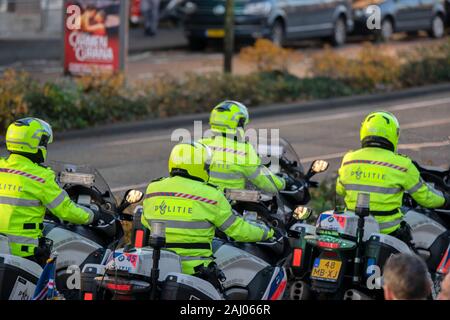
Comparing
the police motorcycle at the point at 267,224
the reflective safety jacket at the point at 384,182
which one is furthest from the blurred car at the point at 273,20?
the reflective safety jacket at the point at 384,182

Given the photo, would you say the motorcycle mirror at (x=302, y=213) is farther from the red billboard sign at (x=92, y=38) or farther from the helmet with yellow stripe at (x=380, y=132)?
the red billboard sign at (x=92, y=38)

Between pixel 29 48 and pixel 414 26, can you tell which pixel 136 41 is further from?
pixel 414 26

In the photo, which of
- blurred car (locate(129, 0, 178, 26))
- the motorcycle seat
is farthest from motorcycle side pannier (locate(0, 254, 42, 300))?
blurred car (locate(129, 0, 178, 26))

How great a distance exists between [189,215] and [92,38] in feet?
40.4

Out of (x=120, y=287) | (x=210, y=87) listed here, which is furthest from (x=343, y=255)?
(x=210, y=87)

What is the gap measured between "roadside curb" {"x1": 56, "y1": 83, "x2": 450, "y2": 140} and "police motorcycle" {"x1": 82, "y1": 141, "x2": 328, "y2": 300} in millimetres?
7169

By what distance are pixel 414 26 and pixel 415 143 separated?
17474 millimetres

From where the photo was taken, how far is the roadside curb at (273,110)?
60.7 ft

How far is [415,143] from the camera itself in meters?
12.9

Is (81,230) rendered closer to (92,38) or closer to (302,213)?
(302,213)

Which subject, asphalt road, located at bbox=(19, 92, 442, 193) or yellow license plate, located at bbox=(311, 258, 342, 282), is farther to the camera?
asphalt road, located at bbox=(19, 92, 442, 193)

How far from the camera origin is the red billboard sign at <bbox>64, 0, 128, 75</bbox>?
20.5m

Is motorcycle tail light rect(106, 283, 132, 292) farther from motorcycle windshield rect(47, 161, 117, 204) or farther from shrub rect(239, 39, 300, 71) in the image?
shrub rect(239, 39, 300, 71)

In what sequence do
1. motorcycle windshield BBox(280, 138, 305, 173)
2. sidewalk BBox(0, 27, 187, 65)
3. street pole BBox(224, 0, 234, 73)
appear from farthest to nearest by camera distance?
sidewalk BBox(0, 27, 187, 65)
street pole BBox(224, 0, 234, 73)
motorcycle windshield BBox(280, 138, 305, 173)
